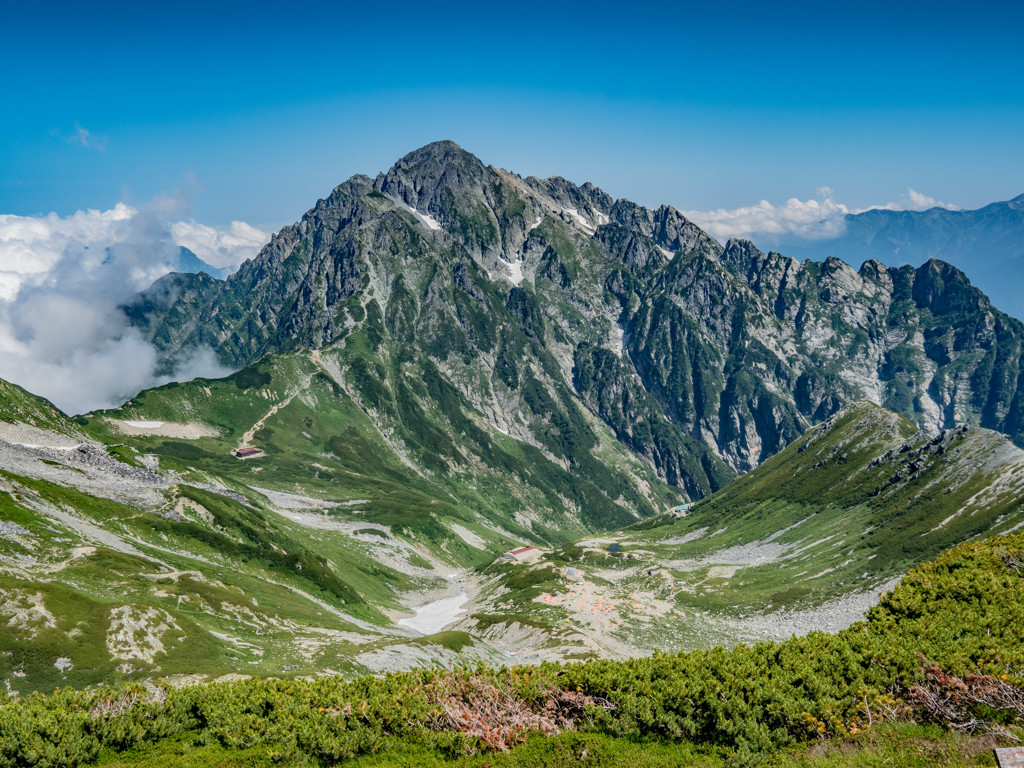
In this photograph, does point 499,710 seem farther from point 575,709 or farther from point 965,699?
point 965,699

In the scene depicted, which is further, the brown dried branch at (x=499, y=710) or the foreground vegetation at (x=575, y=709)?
the brown dried branch at (x=499, y=710)

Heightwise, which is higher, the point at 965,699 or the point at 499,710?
the point at 499,710

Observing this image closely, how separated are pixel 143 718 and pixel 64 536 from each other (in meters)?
114

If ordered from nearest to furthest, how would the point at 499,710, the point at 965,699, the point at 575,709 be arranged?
the point at 965,699 < the point at 499,710 < the point at 575,709

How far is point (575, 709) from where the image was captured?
38969 mm

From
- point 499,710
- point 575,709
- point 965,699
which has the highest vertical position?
point 499,710

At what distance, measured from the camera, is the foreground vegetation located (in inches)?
1371

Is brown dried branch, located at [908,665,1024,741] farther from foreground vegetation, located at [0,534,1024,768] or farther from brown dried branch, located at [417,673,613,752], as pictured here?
brown dried branch, located at [417,673,613,752]

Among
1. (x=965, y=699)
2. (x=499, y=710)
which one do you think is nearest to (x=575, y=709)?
(x=499, y=710)

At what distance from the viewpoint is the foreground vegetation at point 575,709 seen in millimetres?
34812

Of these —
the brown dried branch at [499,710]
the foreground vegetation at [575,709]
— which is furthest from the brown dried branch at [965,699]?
the brown dried branch at [499,710]

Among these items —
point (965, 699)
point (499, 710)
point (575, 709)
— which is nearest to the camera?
point (965, 699)

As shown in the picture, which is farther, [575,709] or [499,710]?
[575,709]

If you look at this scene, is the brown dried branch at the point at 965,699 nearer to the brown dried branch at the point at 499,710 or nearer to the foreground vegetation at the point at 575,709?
the foreground vegetation at the point at 575,709
